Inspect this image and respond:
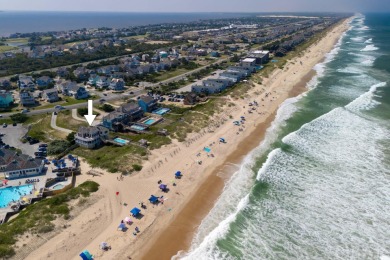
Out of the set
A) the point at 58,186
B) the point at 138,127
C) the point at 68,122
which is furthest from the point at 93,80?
the point at 58,186

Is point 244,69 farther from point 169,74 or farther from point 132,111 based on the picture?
point 132,111

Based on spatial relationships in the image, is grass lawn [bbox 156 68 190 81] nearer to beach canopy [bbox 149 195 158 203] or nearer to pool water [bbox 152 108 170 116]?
pool water [bbox 152 108 170 116]

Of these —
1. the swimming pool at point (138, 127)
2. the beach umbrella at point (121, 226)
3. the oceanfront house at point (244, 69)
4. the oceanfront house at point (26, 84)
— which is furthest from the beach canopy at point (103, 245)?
the oceanfront house at point (244, 69)

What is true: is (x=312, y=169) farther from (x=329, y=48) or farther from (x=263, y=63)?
(x=329, y=48)

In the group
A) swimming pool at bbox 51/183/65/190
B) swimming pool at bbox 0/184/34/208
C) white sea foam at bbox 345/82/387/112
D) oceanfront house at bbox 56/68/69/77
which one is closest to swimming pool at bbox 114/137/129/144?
swimming pool at bbox 51/183/65/190

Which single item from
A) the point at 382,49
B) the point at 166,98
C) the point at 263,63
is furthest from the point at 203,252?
the point at 382,49

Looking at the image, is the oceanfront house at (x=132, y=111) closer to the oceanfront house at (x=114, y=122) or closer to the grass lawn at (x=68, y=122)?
the oceanfront house at (x=114, y=122)
